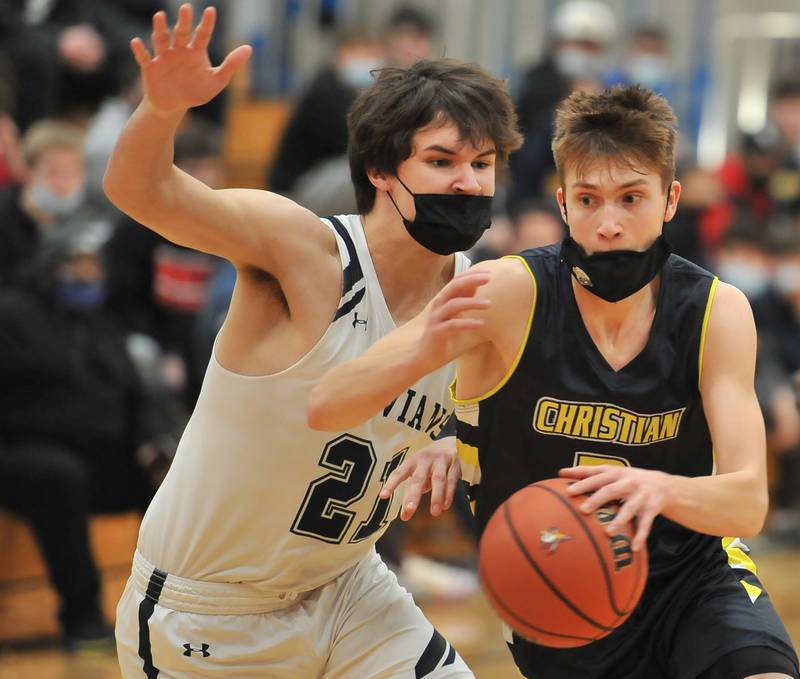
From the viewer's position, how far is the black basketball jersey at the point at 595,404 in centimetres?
367

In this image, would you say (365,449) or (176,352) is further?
(176,352)

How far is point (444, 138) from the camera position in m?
3.87

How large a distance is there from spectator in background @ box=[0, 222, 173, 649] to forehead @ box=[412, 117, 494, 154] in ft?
12.7

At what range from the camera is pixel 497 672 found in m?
6.93

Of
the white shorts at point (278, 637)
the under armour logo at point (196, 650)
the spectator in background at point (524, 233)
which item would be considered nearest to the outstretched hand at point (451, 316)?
the white shorts at point (278, 637)

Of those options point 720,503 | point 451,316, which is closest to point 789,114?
point 720,503

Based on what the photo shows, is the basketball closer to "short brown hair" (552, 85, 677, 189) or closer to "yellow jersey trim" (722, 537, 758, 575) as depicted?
"yellow jersey trim" (722, 537, 758, 575)

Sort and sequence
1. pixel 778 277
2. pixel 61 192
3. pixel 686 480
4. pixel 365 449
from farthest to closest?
pixel 778 277, pixel 61 192, pixel 365 449, pixel 686 480

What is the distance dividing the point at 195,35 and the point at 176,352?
5036 mm

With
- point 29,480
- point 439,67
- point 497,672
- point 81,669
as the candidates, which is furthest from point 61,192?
point 439,67

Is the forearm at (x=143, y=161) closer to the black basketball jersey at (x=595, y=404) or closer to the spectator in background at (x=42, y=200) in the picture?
the black basketball jersey at (x=595, y=404)

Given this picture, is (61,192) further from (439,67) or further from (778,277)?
(778,277)

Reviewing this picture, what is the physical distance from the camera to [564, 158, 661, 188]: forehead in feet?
11.6

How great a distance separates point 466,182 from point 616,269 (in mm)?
518
